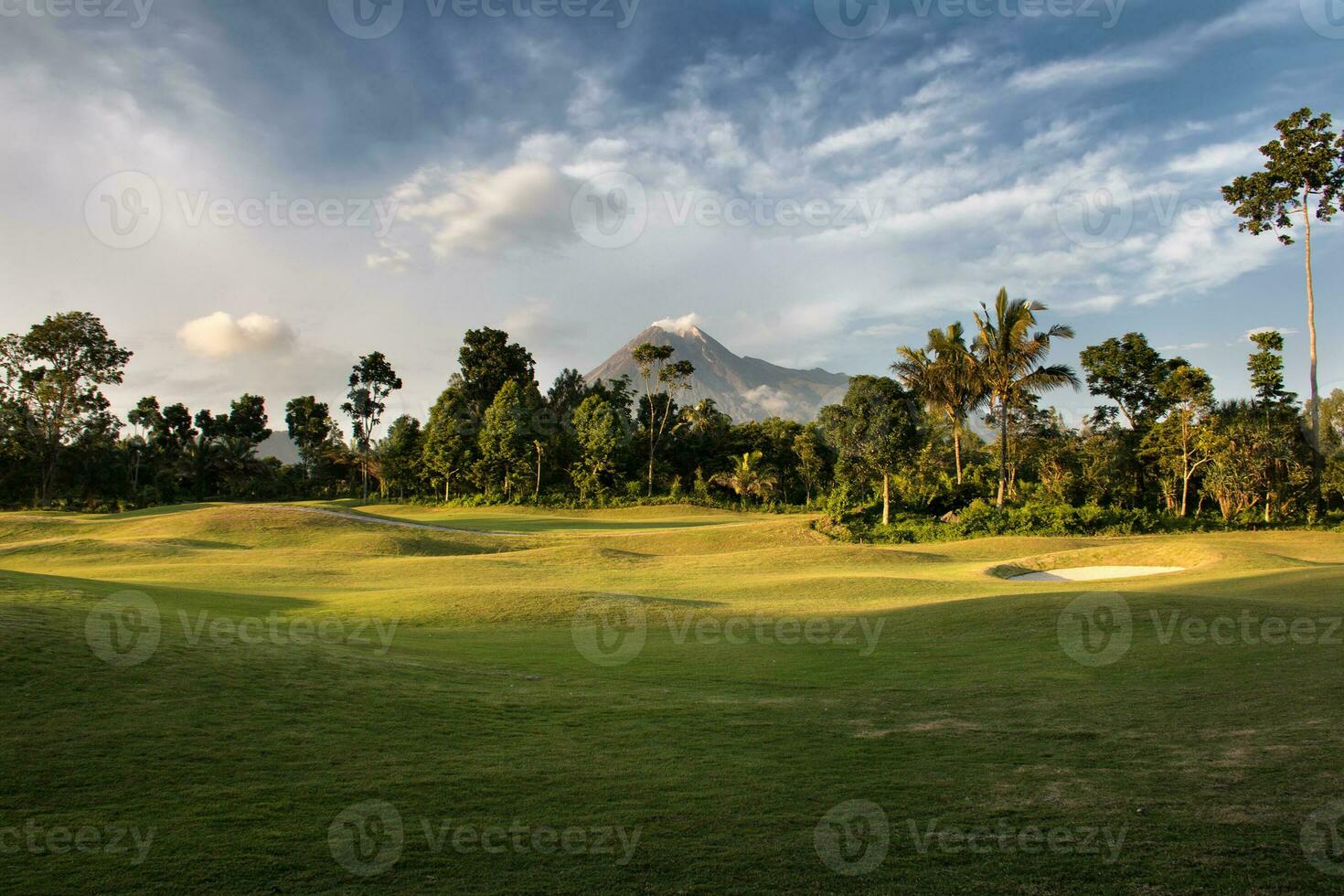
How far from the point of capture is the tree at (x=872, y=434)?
140 ft

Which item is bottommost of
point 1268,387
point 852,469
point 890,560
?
point 890,560

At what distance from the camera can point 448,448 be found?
66.5 meters

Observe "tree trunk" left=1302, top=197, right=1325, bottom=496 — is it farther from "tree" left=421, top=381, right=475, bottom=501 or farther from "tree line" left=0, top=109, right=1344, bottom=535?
"tree" left=421, top=381, right=475, bottom=501

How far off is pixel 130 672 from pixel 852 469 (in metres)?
41.3

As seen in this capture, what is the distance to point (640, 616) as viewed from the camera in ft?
52.6

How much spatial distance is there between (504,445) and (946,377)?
3539cm

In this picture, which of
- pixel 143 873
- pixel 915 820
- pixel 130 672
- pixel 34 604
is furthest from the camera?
pixel 34 604

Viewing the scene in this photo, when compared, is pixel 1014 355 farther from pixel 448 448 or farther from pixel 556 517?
pixel 448 448

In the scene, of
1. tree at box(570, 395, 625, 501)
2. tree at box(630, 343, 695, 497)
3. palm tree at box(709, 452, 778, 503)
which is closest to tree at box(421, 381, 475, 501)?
tree at box(570, 395, 625, 501)

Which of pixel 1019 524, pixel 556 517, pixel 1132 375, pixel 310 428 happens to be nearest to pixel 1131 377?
pixel 1132 375

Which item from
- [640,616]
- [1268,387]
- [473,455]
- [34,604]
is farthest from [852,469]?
A: [34,604]

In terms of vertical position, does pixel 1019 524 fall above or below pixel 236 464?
below

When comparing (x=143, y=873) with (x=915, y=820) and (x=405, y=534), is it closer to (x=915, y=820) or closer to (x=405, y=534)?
(x=915, y=820)

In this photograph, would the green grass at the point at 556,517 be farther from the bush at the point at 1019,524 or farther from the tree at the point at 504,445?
the bush at the point at 1019,524
